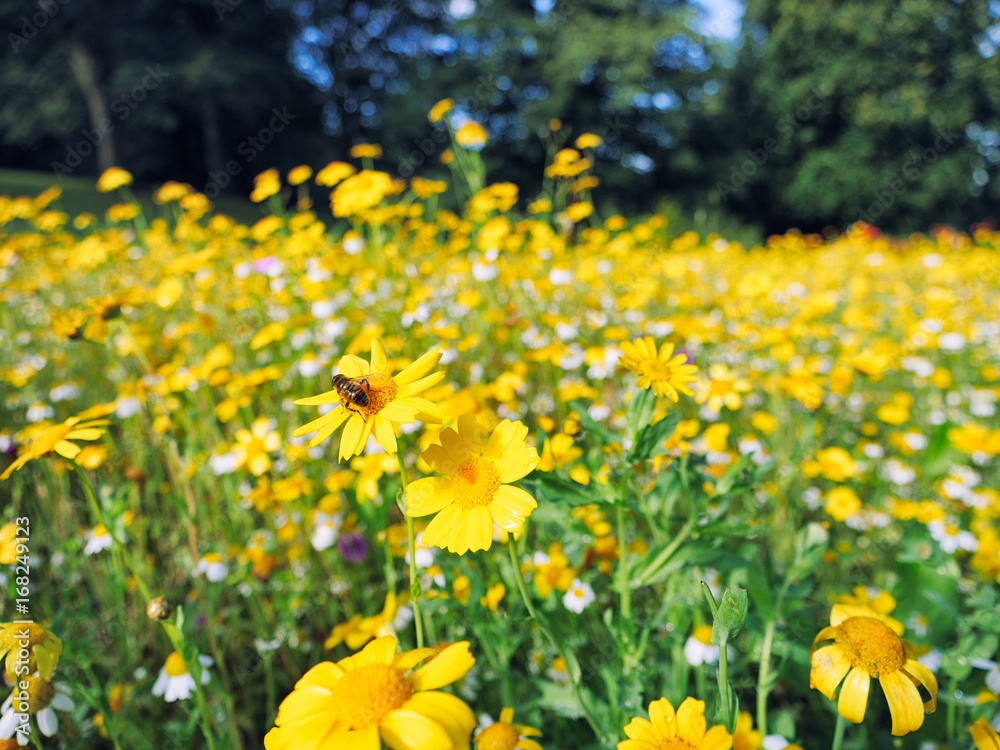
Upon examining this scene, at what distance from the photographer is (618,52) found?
13477 mm

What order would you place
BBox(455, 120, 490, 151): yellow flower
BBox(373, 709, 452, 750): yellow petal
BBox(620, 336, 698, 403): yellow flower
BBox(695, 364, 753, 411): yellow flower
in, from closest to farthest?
BBox(373, 709, 452, 750): yellow petal → BBox(620, 336, 698, 403): yellow flower → BBox(695, 364, 753, 411): yellow flower → BBox(455, 120, 490, 151): yellow flower

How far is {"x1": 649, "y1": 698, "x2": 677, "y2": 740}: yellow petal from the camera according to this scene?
1.83 ft

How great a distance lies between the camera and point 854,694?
0.56 m

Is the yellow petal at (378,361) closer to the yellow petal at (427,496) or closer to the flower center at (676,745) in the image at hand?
the yellow petal at (427,496)

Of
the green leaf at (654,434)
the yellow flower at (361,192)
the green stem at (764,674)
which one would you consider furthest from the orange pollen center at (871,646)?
the yellow flower at (361,192)

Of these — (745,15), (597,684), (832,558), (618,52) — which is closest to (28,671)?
(597,684)

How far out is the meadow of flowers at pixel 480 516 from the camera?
59 centimetres

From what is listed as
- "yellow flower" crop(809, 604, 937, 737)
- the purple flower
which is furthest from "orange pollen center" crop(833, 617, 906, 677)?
the purple flower

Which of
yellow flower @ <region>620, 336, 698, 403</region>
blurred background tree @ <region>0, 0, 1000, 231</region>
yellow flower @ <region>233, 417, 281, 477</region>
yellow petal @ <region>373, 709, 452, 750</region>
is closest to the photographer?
yellow petal @ <region>373, 709, 452, 750</region>

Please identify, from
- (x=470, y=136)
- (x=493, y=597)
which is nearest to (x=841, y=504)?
(x=493, y=597)

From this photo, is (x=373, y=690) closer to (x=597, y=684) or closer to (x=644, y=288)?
(x=597, y=684)

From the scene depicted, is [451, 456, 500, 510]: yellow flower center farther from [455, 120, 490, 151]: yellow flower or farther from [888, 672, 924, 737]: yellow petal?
[455, 120, 490, 151]: yellow flower

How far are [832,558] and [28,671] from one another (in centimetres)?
155

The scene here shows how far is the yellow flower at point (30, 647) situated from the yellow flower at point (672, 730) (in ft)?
2.11
